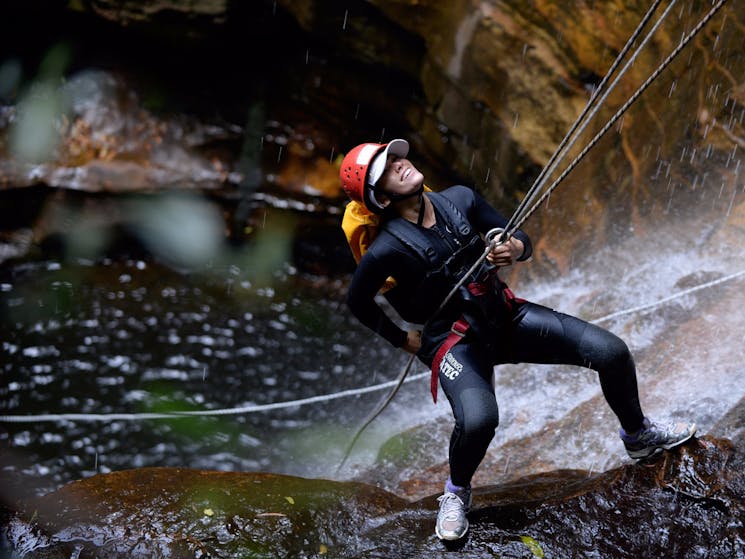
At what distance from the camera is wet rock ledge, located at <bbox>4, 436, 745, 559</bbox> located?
119 inches

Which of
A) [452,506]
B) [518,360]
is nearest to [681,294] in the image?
[518,360]

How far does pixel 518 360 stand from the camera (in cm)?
318

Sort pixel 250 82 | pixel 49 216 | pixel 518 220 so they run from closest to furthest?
1. pixel 518 220
2. pixel 49 216
3. pixel 250 82

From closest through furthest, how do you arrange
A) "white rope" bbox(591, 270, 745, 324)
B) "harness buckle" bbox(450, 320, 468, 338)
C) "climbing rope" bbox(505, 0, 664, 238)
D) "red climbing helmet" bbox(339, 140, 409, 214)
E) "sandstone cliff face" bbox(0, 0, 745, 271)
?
"climbing rope" bbox(505, 0, 664, 238) → "red climbing helmet" bbox(339, 140, 409, 214) → "harness buckle" bbox(450, 320, 468, 338) → "white rope" bbox(591, 270, 745, 324) → "sandstone cliff face" bbox(0, 0, 745, 271)

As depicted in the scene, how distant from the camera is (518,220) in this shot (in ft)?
9.52

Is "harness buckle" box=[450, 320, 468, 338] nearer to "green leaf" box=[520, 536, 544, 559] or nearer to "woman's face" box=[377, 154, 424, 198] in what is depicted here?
"woman's face" box=[377, 154, 424, 198]

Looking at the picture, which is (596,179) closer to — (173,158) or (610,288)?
(610,288)

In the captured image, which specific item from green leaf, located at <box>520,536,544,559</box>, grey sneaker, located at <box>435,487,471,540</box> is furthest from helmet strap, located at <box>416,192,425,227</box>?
green leaf, located at <box>520,536,544,559</box>

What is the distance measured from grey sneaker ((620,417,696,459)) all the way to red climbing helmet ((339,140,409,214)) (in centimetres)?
169

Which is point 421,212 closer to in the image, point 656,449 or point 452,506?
point 452,506

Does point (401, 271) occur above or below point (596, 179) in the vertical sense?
above

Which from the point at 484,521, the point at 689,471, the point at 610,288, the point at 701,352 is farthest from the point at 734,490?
the point at 610,288

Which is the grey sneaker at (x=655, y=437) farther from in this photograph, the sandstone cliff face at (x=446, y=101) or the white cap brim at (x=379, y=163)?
the sandstone cliff face at (x=446, y=101)

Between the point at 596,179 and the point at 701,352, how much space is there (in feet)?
8.30
